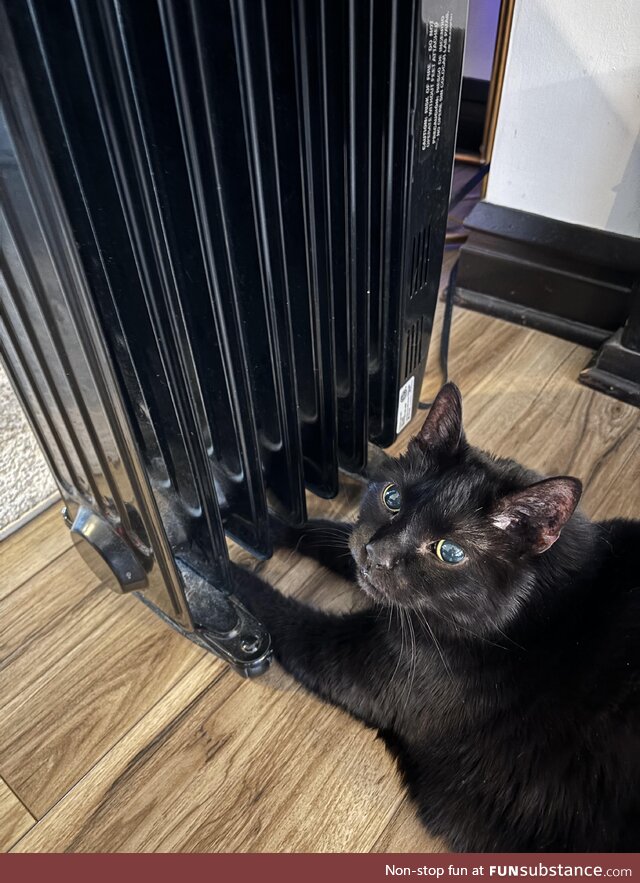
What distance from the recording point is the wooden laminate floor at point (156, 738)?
69 cm

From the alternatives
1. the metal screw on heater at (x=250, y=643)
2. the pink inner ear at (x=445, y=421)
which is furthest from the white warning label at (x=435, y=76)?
the metal screw on heater at (x=250, y=643)

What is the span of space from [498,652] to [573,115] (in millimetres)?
1020

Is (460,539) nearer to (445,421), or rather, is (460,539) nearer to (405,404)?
(445,421)

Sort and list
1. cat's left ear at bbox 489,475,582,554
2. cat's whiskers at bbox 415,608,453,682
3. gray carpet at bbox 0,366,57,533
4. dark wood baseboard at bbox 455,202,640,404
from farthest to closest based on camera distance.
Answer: dark wood baseboard at bbox 455,202,640,404, gray carpet at bbox 0,366,57,533, cat's whiskers at bbox 415,608,453,682, cat's left ear at bbox 489,475,582,554

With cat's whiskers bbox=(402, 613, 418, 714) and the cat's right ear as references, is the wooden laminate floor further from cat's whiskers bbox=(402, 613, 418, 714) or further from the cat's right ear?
the cat's right ear

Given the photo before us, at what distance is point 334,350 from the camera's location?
2.58 ft

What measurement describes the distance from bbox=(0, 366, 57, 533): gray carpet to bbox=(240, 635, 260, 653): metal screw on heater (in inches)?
18.1

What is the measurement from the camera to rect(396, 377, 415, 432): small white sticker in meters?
0.99

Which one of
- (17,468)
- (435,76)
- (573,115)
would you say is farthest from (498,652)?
Answer: (573,115)

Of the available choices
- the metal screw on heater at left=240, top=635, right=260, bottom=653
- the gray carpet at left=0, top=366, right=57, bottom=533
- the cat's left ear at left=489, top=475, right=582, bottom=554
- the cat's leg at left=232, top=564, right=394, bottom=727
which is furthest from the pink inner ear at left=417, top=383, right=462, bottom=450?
the gray carpet at left=0, top=366, right=57, bottom=533

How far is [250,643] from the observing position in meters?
0.81

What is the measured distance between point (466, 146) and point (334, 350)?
1.68 m

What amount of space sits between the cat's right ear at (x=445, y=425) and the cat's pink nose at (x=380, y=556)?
0.14m

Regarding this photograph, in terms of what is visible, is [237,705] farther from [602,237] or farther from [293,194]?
[602,237]
